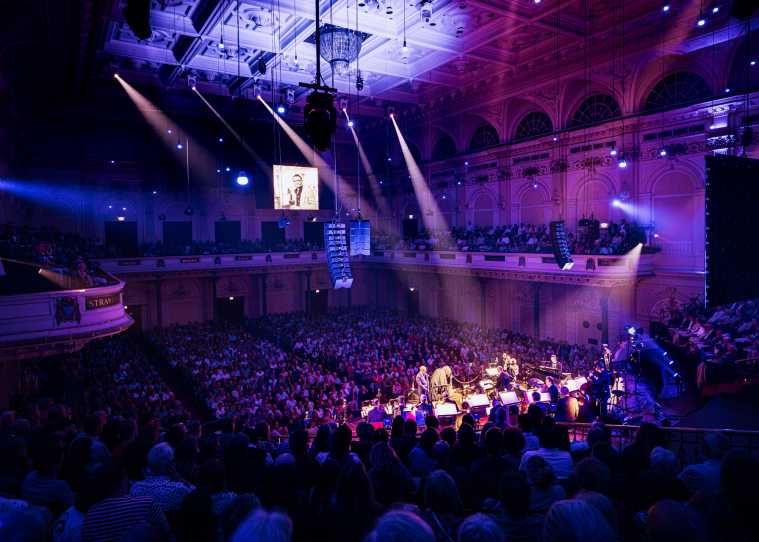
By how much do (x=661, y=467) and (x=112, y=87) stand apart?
23445 millimetres

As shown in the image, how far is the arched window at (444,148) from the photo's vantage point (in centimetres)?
2295

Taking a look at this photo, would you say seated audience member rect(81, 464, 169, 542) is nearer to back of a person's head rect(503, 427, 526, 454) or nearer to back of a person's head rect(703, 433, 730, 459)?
back of a person's head rect(503, 427, 526, 454)

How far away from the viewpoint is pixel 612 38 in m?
15.2

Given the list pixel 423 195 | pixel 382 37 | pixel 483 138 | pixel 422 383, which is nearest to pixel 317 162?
pixel 423 195

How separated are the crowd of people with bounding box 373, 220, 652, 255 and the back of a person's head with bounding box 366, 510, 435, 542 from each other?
14.8 m

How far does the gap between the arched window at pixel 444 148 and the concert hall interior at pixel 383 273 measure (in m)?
0.12

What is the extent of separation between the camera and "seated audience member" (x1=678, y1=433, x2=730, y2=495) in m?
3.36

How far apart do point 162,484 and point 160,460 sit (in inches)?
18.5

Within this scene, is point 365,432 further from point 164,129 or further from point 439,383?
point 164,129

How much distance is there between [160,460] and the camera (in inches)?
140

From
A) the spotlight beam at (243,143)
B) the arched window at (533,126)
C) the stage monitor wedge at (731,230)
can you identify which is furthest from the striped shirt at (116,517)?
the spotlight beam at (243,143)

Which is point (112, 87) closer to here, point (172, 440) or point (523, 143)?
point (523, 143)

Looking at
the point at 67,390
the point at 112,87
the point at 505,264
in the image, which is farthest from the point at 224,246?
the point at 505,264

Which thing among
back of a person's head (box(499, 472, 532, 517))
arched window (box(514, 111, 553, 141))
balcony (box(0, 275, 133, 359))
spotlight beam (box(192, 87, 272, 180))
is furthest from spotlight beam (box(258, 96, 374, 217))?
back of a person's head (box(499, 472, 532, 517))
